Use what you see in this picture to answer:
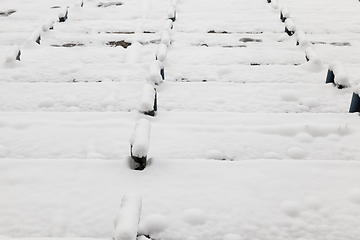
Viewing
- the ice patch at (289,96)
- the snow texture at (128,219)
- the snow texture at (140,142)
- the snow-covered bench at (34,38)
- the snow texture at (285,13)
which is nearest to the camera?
the snow texture at (128,219)

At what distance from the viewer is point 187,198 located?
65.0 inches

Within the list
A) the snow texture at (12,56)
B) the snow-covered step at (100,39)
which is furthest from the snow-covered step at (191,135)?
the snow-covered step at (100,39)

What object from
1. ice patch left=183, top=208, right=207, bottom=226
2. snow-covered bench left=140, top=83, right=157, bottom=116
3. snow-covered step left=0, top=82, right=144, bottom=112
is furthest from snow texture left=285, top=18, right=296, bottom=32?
ice patch left=183, top=208, right=207, bottom=226

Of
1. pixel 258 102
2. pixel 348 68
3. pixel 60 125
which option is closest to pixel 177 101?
pixel 258 102

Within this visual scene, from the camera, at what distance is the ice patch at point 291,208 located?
5.17 feet

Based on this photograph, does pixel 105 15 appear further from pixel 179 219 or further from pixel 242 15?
pixel 179 219

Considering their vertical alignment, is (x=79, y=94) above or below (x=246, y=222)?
above

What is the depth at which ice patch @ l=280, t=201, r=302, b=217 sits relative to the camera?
5.17 ft

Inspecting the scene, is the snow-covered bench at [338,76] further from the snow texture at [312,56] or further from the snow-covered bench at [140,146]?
the snow-covered bench at [140,146]

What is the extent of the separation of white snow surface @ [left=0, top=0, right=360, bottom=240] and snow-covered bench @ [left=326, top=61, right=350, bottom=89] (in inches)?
2.9

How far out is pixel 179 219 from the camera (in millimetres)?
1543

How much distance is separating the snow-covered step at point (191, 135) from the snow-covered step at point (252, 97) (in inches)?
7.6

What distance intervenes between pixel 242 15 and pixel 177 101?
2.84 meters

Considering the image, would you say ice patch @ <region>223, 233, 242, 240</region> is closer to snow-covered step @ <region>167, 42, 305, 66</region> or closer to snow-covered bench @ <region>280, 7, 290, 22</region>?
snow-covered step @ <region>167, 42, 305, 66</region>
